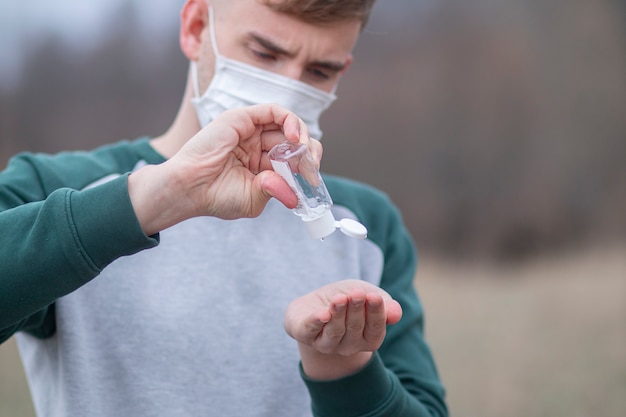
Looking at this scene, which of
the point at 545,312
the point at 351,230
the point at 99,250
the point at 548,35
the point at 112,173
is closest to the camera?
the point at 99,250

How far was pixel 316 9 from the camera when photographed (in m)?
1.69

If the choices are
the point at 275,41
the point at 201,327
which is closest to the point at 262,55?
the point at 275,41

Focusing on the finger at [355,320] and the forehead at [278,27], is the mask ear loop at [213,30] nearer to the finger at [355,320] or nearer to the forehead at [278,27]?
the forehead at [278,27]

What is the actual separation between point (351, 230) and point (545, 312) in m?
4.75

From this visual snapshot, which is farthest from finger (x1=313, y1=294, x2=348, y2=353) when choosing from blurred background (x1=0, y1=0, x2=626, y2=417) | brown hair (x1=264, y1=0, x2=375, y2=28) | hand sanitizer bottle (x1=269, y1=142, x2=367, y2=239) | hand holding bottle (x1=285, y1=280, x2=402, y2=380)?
blurred background (x1=0, y1=0, x2=626, y2=417)

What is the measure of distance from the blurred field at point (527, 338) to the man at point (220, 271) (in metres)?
3.16

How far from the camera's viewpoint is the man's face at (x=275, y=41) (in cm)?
170

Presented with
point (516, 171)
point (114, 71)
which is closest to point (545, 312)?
point (516, 171)

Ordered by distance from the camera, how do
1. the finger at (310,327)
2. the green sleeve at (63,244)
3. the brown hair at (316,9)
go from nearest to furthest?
the green sleeve at (63,244) → the finger at (310,327) → the brown hair at (316,9)

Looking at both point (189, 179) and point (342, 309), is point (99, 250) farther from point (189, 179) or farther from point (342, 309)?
point (342, 309)

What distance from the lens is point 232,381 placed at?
1620 mm

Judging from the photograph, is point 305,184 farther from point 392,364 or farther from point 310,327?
point 392,364

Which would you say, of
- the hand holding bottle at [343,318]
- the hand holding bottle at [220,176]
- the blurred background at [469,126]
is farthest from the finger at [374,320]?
the blurred background at [469,126]

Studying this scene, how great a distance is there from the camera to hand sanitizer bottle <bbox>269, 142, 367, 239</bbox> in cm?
127
